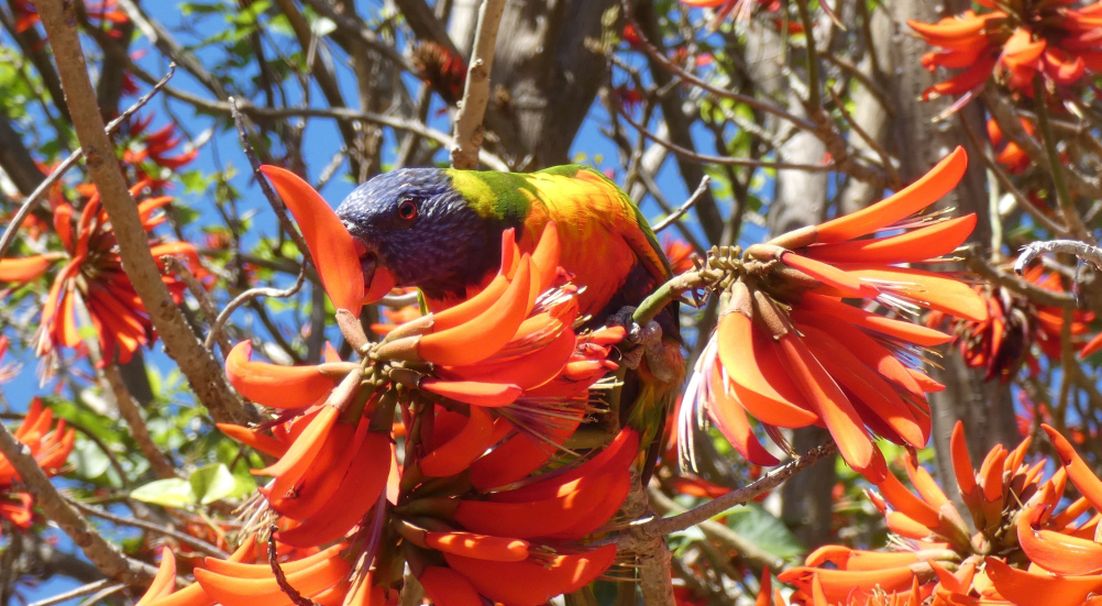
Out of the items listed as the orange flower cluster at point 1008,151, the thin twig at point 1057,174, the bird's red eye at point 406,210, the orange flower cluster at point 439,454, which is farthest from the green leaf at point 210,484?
the orange flower cluster at point 1008,151

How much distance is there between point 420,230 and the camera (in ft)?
5.65

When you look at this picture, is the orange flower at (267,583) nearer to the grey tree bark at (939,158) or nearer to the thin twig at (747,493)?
the thin twig at (747,493)

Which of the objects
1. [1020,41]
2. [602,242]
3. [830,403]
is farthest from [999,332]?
[830,403]

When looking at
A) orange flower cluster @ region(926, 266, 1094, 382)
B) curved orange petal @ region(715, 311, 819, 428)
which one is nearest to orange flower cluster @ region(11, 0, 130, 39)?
orange flower cluster @ region(926, 266, 1094, 382)

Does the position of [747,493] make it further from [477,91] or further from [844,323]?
[477,91]

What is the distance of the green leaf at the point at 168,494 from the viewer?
6.08 ft

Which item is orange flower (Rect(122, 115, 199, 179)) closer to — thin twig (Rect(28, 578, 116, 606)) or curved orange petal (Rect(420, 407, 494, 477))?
thin twig (Rect(28, 578, 116, 606))

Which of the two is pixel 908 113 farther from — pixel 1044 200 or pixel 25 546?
pixel 25 546

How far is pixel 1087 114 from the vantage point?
2812 mm

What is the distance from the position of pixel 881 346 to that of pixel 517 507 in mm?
374

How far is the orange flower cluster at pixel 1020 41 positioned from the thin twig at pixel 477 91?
0.87 metres

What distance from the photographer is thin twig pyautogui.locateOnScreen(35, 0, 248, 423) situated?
137 centimetres

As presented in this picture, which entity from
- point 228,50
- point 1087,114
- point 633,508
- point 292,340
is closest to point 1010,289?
point 1087,114

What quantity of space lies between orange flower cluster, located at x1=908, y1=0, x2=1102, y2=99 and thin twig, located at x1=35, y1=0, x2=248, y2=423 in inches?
55.8
